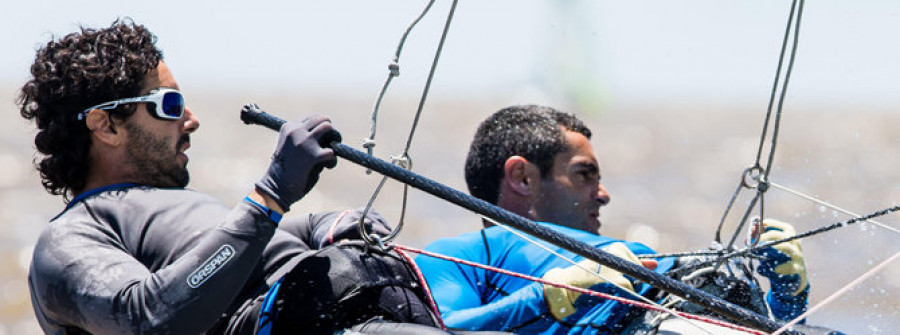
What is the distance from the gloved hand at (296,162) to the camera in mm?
2531

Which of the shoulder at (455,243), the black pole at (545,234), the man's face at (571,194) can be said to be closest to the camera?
the black pole at (545,234)

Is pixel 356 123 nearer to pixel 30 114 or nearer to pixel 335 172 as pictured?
pixel 335 172

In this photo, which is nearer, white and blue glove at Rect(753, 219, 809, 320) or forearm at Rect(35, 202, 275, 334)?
forearm at Rect(35, 202, 275, 334)

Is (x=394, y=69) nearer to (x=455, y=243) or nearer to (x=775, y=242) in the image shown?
(x=455, y=243)

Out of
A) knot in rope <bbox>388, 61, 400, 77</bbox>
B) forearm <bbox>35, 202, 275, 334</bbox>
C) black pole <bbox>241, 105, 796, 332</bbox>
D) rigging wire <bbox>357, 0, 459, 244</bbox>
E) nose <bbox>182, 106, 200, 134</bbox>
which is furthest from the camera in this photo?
nose <bbox>182, 106, 200, 134</bbox>

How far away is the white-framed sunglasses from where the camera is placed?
2.92 metres

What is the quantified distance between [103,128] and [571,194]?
139cm

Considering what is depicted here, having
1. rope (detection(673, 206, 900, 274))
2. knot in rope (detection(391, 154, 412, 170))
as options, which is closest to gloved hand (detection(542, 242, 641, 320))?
rope (detection(673, 206, 900, 274))

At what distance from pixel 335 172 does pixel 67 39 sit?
47.7ft

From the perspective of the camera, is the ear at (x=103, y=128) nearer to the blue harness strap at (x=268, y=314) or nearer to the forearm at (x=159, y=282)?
the forearm at (x=159, y=282)

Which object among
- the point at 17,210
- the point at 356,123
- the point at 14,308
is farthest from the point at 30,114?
the point at 356,123

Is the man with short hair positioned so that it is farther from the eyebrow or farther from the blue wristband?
the blue wristband

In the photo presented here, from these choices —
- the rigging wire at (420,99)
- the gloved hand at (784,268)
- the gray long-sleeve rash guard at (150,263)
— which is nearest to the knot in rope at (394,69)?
the rigging wire at (420,99)

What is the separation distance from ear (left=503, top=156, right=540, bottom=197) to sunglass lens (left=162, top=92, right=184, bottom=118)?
1.14 m
